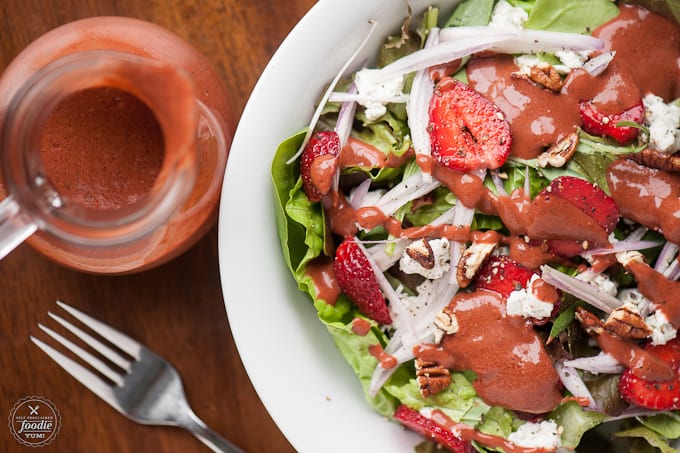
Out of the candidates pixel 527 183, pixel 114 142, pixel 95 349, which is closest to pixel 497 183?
pixel 527 183

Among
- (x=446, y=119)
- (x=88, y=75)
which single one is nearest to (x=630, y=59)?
(x=446, y=119)

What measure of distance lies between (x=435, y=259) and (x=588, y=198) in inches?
12.4

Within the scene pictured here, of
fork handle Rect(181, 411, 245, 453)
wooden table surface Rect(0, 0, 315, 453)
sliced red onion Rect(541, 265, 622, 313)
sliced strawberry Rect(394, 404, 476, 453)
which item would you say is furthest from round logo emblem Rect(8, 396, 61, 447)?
sliced red onion Rect(541, 265, 622, 313)

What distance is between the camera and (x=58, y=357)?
1948 mm

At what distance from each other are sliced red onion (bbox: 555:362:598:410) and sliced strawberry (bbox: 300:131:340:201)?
1.98 ft

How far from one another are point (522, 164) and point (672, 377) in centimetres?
52

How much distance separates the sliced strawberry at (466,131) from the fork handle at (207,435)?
2.78 ft

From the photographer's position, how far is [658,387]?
1634 mm

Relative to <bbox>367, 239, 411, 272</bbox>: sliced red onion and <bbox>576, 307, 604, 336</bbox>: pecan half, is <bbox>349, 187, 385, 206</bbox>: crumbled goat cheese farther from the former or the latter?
<bbox>576, 307, 604, 336</bbox>: pecan half

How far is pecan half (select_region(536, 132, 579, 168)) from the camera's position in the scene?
5.16ft

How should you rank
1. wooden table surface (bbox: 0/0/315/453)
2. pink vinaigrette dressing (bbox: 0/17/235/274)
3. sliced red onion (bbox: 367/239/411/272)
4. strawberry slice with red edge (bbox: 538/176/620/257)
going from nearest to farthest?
1. pink vinaigrette dressing (bbox: 0/17/235/274)
2. strawberry slice with red edge (bbox: 538/176/620/257)
3. sliced red onion (bbox: 367/239/411/272)
4. wooden table surface (bbox: 0/0/315/453)

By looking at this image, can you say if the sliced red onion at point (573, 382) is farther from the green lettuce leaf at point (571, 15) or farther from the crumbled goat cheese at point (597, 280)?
the green lettuce leaf at point (571, 15)

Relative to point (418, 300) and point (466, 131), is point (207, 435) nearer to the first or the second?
point (418, 300)

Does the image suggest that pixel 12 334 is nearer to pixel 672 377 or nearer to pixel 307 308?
pixel 307 308
